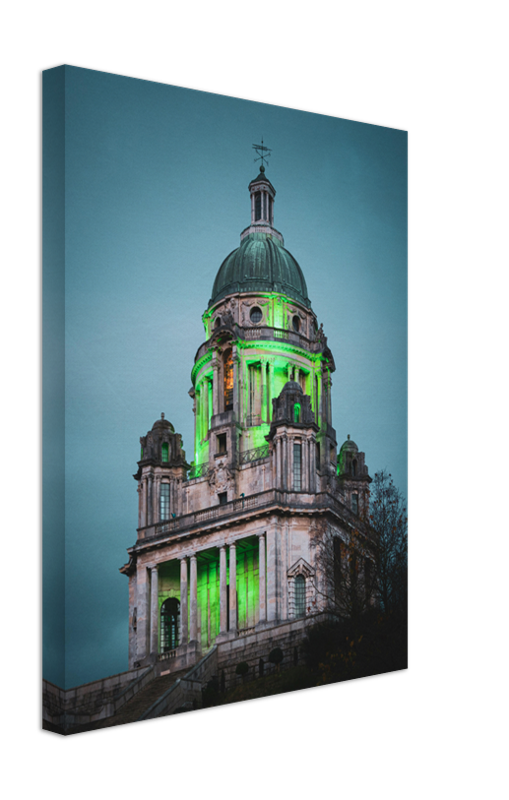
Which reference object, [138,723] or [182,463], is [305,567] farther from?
[138,723]

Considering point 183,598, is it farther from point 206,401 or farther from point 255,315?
point 255,315

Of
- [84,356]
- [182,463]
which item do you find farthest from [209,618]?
[84,356]

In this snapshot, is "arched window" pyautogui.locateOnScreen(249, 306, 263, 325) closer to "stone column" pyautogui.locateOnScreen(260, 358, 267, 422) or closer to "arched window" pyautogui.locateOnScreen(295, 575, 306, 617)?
"stone column" pyautogui.locateOnScreen(260, 358, 267, 422)

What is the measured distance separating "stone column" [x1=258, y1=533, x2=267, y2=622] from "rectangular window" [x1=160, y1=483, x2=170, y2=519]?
284 centimetres

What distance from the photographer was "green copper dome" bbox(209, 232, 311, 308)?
30906 mm

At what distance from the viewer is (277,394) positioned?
3356cm

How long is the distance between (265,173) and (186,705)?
46.4 ft

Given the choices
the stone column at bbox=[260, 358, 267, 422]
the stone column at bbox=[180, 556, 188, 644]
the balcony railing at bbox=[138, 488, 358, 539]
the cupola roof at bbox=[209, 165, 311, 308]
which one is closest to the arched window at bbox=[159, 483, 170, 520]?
the balcony railing at bbox=[138, 488, 358, 539]

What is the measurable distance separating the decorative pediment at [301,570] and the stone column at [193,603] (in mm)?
2645

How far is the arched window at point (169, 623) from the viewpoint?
1163 inches

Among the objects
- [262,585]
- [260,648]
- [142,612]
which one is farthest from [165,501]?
[260,648]

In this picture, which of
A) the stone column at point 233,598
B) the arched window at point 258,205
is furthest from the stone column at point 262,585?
the arched window at point 258,205

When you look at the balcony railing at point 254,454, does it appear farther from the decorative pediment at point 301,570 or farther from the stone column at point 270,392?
the decorative pediment at point 301,570

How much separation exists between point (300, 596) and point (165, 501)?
14.8 feet
